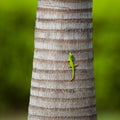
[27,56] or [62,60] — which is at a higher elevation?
[62,60]

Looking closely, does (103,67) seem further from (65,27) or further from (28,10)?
(65,27)

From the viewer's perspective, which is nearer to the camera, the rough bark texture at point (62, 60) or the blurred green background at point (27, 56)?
the rough bark texture at point (62, 60)

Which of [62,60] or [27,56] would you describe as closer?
[62,60]

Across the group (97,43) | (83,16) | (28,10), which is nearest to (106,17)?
(97,43)
